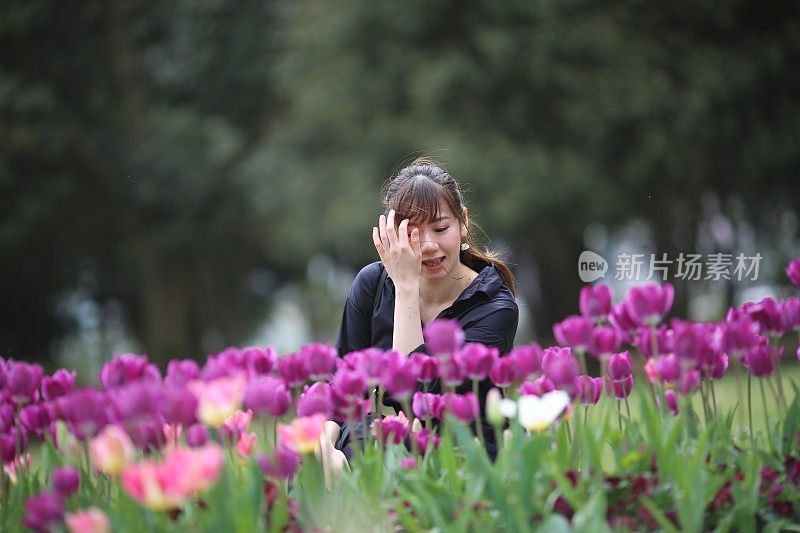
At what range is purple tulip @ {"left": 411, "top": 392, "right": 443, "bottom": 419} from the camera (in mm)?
2979

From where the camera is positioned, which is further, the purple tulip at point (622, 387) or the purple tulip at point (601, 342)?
the purple tulip at point (622, 387)

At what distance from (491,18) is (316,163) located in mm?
4014

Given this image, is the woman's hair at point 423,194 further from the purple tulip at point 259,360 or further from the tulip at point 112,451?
the tulip at point 112,451

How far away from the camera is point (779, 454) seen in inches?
114

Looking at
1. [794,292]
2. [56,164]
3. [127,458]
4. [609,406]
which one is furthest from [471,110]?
[127,458]

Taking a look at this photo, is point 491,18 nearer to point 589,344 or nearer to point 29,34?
point 29,34

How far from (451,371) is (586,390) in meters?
0.58

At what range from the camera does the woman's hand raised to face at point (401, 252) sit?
371 cm

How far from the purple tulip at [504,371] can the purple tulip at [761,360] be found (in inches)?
27.8

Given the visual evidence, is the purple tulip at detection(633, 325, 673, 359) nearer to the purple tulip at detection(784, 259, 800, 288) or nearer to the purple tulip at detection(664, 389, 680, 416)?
the purple tulip at detection(664, 389, 680, 416)

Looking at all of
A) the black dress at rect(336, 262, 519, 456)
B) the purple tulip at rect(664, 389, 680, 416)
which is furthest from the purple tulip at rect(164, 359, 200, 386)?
the purple tulip at rect(664, 389, 680, 416)

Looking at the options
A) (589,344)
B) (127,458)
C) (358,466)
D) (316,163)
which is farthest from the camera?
(316,163)

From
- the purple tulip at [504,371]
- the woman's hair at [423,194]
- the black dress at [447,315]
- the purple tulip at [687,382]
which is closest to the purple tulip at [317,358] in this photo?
the purple tulip at [504,371]

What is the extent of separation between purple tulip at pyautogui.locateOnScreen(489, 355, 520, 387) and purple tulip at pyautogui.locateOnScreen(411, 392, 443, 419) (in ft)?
0.80
